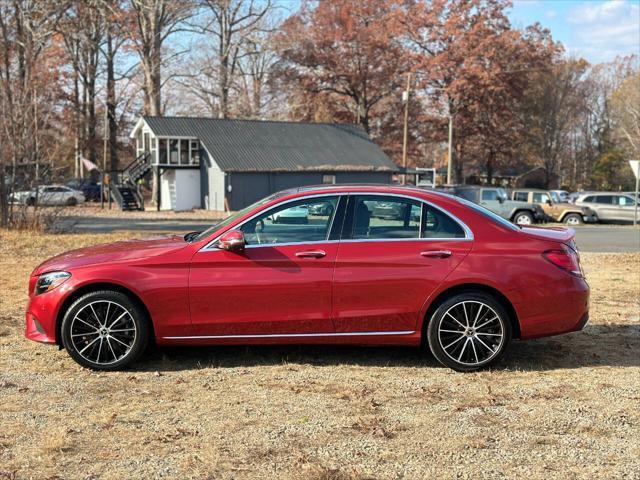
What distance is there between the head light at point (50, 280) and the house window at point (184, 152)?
122 ft

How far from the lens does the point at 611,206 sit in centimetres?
3025

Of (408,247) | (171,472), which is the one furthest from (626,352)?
(171,472)

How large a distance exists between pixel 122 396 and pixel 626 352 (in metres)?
4.47

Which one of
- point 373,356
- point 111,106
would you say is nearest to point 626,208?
point 373,356

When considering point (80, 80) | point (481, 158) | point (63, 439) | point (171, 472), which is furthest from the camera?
point (481, 158)

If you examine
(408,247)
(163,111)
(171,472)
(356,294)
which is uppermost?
(163,111)

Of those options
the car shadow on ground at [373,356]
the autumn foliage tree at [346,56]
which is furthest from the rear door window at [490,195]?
the autumn foliage tree at [346,56]

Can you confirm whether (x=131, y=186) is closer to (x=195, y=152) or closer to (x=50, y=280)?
(x=195, y=152)

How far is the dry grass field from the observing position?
12.3ft

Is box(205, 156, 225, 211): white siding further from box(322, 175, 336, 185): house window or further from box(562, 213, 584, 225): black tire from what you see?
box(562, 213, 584, 225): black tire

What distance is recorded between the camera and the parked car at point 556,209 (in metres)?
29.1

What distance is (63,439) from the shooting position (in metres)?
4.05

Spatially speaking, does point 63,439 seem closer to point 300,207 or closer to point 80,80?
point 300,207

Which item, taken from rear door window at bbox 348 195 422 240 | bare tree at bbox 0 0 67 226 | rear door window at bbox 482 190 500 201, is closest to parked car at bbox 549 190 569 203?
rear door window at bbox 482 190 500 201
